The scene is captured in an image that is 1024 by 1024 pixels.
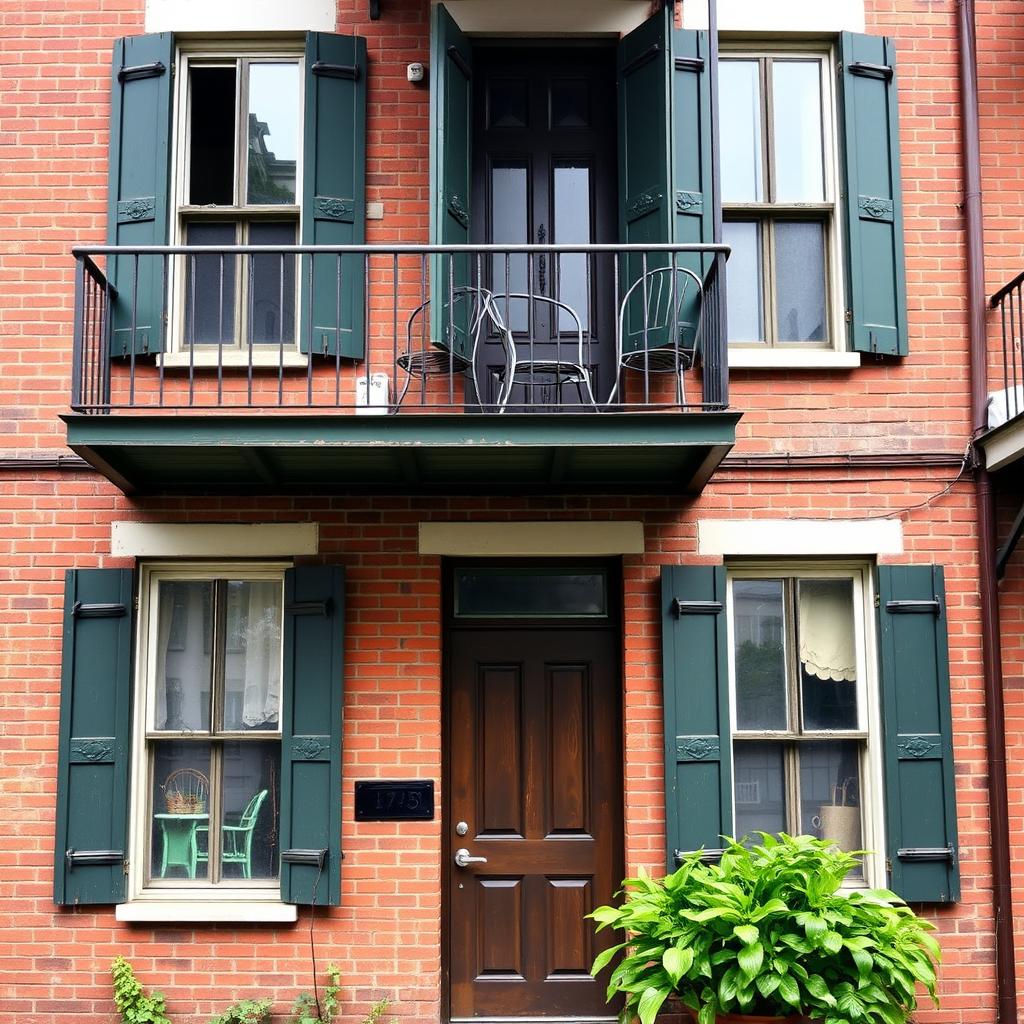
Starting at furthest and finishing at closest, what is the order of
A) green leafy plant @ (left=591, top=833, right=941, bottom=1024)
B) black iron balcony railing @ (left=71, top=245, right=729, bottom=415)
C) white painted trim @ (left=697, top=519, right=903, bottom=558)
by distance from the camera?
white painted trim @ (left=697, top=519, right=903, bottom=558) → black iron balcony railing @ (left=71, top=245, right=729, bottom=415) → green leafy plant @ (left=591, top=833, right=941, bottom=1024)

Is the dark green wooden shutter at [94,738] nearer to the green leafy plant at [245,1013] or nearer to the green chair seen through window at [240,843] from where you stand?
the green chair seen through window at [240,843]

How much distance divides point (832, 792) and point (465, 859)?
6.60ft

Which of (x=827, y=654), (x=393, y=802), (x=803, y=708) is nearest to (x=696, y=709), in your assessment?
(x=803, y=708)

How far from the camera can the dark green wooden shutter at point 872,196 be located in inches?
240

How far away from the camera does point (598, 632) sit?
20.2 feet

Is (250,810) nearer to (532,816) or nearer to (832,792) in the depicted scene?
(532,816)

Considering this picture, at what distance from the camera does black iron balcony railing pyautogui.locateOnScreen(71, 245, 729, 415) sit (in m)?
5.87

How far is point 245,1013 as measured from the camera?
5531 mm

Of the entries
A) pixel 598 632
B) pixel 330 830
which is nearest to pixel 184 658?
pixel 330 830

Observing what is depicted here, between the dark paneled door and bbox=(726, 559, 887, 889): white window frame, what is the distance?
0.74 m

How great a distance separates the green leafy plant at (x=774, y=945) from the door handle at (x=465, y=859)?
102 cm

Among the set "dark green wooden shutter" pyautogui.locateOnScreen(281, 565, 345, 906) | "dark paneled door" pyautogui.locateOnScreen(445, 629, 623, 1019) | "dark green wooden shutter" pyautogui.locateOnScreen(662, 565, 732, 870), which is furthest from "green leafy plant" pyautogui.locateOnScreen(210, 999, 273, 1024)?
"dark green wooden shutter" pyautogui.locateOnScreen(662, 565, 732, 870)

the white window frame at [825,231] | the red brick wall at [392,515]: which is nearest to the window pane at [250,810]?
the red brick wall at [392,515]

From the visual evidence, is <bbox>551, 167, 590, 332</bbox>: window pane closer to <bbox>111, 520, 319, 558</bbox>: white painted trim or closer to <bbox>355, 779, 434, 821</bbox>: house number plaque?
<bbox>111, 520, 319, 558</bbox>: white painted trim
